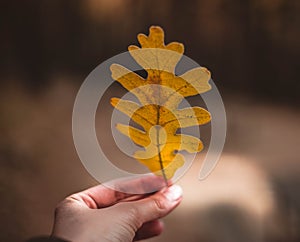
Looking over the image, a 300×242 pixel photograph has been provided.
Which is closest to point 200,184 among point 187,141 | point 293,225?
point 293,225

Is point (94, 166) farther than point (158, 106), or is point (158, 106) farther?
point (94, 166)

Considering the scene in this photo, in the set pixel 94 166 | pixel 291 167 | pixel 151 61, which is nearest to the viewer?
pixel 151 61

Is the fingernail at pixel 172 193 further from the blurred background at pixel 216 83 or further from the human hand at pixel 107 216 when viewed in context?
the blurred background at pixel 216 83

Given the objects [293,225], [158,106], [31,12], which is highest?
[31,12]

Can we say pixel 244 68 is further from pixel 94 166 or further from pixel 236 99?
pixel 94 166

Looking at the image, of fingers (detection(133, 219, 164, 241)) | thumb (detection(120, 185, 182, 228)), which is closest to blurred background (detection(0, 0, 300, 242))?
fingers (detection(133, 219, 164, 241))

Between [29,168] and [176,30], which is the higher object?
[176,30]

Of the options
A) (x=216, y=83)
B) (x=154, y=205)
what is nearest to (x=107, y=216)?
(x=154, y=205)

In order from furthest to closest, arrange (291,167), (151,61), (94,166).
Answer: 1. (291,167)
2. (94,166)
3. (151,61)

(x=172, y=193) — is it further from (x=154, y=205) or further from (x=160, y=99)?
(x=160, y=99)
